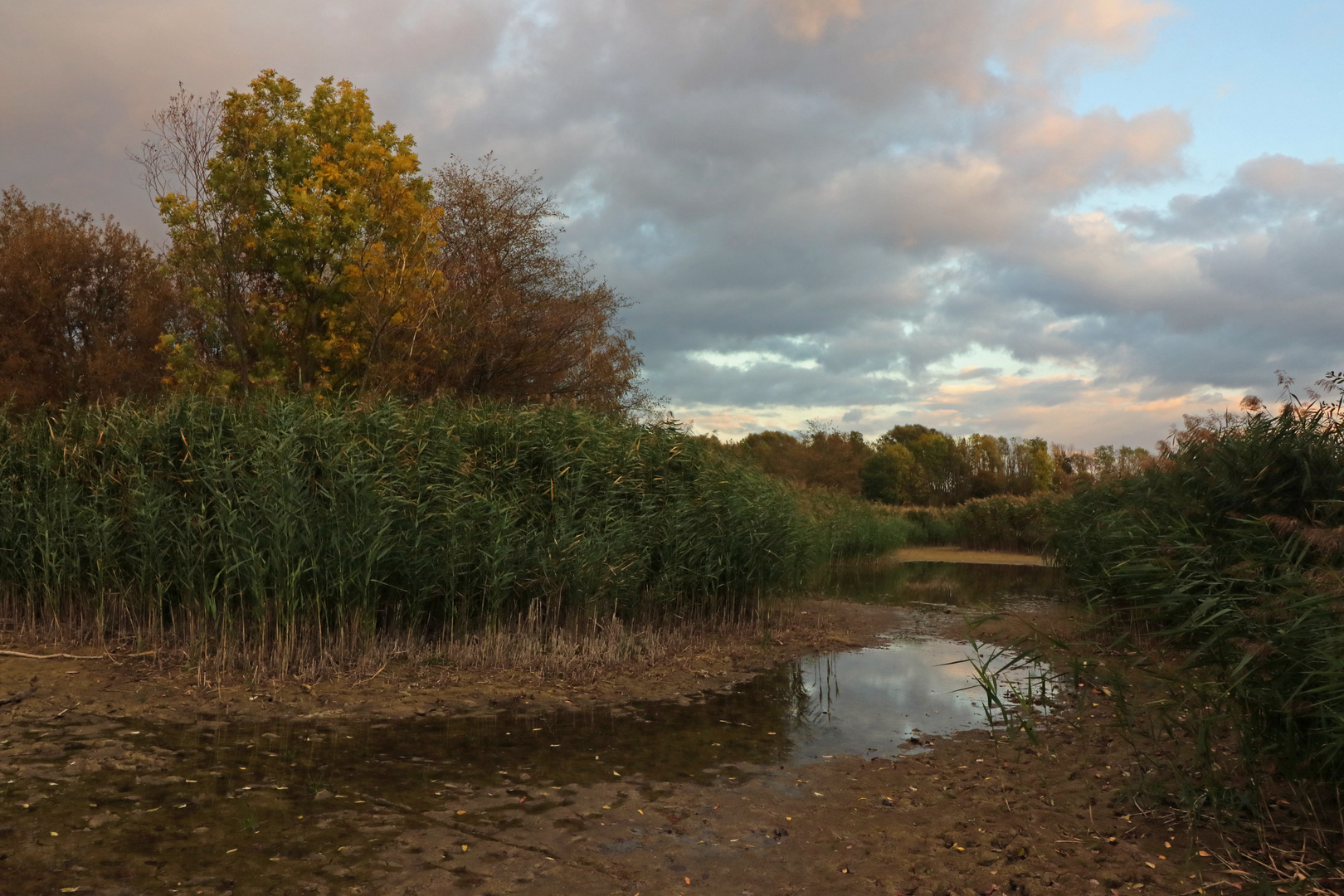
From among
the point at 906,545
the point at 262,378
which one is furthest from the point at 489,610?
the point at 906,545

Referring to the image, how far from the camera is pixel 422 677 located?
10.0 metres

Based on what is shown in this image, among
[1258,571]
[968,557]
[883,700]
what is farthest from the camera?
[968,557]

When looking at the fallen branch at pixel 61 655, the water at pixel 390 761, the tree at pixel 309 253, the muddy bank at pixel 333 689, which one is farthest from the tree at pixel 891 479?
the fallen branch at pixel 61 655

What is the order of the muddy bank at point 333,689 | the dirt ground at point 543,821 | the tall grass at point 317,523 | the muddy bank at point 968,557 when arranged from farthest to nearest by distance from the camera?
the muddy bank at point 968,557 → the tall grass at point 317,523 → the muddy bank at point 333,689 → the dirt ground at point 543,821

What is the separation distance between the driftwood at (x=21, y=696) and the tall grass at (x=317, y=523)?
1.31 m

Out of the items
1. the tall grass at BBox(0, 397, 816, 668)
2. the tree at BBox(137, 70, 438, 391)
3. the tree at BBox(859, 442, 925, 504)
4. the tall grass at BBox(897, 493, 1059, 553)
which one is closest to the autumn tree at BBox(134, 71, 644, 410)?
the tree at BBox(137, 70, 438, 391)

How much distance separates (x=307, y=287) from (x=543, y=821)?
71.9ft

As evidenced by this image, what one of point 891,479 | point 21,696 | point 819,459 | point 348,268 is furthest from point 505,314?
point 891,479

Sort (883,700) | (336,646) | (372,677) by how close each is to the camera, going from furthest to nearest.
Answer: (883,700) < (336,646) < (372,677)

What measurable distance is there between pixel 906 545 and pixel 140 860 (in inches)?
1534

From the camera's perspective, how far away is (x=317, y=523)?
9789 millimetres

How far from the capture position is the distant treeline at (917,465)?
60.3 meters

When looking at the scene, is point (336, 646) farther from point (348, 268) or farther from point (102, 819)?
point (348, 268)

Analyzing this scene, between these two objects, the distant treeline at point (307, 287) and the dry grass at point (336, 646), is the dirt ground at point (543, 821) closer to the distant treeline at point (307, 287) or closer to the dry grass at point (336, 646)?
the dry grass at point (336, 646)
